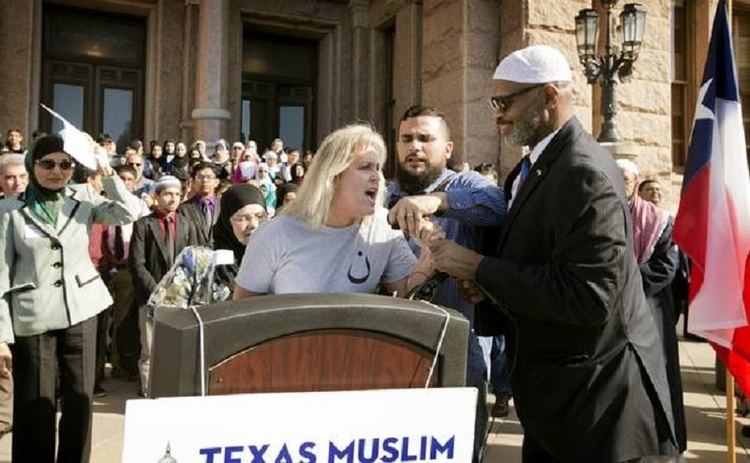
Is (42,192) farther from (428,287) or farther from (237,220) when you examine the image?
(428,287)

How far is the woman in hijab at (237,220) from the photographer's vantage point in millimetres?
3814

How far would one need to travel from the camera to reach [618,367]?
1.81 m

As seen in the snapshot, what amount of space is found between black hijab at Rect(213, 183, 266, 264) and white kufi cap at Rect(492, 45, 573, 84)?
7.27 ft

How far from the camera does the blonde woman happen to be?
207 centimetres

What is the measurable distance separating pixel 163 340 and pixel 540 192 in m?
1.05

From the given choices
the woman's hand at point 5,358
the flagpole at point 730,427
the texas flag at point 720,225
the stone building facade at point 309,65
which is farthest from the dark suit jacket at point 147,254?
the stone building facade at point 309,65

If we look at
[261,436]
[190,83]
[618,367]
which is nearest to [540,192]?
[618,367]

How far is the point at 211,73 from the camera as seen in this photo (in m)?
11.9

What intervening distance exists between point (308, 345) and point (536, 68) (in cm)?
105

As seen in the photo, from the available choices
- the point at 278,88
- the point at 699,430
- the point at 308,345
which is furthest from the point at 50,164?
the point at 278,88

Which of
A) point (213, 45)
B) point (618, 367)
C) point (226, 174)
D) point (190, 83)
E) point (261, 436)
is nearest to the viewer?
point (261, 436)

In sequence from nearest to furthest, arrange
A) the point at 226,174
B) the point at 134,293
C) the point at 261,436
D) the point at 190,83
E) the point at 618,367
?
the point at 261,436 → the point at 618,367 → the point at 134,293 → the point at 226,174 → the point at 190,83

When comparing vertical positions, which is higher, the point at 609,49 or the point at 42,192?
the point at 609,49

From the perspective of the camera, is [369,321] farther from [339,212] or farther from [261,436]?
[339,212]
